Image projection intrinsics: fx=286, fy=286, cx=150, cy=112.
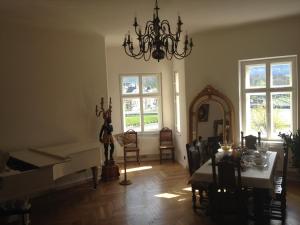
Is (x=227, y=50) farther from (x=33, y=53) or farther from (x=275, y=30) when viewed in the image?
(x=33, y=53)

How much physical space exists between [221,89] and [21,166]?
389cm

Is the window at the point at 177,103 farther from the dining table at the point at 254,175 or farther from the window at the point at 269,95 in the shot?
the dining table at the point at 254,175

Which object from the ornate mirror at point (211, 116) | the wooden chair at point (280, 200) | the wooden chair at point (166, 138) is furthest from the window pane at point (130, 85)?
the wooden chair at point (280, 200)

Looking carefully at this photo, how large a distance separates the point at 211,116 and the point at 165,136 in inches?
64.2

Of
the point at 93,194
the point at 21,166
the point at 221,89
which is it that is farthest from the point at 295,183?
the point at 21,166

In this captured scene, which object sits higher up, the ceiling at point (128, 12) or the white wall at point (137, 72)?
the ceiling at point (128, 12)

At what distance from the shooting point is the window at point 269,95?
525cm

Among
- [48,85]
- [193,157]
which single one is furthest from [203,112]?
[48,85]

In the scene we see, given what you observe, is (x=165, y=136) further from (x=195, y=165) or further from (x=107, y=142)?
(x=195, y=165)

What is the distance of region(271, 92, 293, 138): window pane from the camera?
5.30 meters

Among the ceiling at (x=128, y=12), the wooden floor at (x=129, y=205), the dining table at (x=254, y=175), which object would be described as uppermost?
the ceiling at (x=128, y=12)

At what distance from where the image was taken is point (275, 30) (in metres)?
5.18

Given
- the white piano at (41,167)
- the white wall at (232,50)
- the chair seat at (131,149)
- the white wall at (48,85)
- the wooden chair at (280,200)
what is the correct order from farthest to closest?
the chair seat at (131,149) → the white wall at (232,50) → the white wall at (48,85) → the wooden chair at (280,200) → the white piano at (41,167)

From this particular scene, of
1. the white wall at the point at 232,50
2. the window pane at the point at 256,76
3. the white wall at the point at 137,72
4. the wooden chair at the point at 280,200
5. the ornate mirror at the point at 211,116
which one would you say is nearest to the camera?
the wooden chair at the point at 280,200
